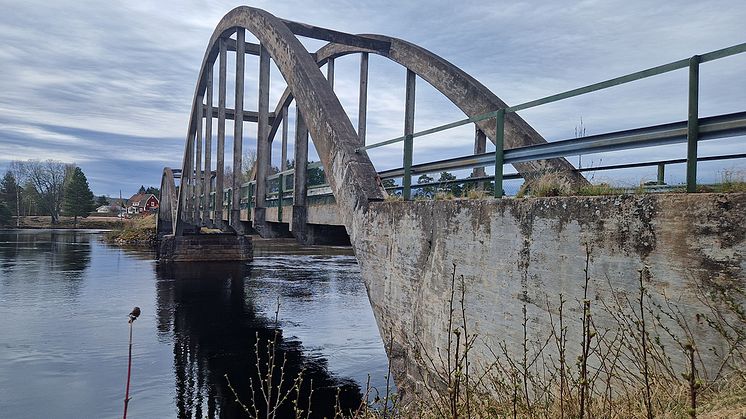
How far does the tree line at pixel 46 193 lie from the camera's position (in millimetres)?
89562

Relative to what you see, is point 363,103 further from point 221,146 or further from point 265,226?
point 221,146

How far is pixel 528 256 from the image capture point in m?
4.74

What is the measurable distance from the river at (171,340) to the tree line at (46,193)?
65.2 m

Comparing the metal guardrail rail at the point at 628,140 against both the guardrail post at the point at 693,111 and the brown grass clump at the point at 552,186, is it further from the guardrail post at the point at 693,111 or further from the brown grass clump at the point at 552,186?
the brown grass clump at the point at 552,186

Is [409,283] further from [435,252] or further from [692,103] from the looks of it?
Answer: [692,103]

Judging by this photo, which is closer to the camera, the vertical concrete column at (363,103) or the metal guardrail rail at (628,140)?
the metal guardrail rail at (628,140)

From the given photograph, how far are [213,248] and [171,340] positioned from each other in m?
24.8

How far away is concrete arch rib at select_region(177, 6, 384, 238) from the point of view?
8.16m

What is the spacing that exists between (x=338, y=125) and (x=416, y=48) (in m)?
6.01

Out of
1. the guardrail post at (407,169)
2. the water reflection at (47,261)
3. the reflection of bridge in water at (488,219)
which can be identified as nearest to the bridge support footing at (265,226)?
the reflection of bridge in water at (488,219)

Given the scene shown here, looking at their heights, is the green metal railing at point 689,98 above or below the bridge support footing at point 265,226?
above

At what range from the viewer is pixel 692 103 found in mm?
3748

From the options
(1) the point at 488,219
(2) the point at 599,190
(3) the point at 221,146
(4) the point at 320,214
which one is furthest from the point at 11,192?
(2) the point at 599,190

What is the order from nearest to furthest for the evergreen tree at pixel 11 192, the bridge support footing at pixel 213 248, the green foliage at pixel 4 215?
the bridge support footing at pixel 213 248 → the green foliage at pixel 4 215 → the evergreen tree at pixel 11 192
